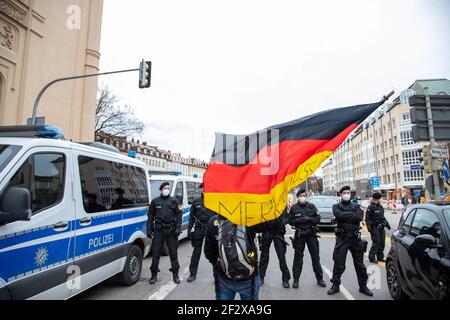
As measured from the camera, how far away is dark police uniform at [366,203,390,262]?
28.0 ft

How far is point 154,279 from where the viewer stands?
6.36 metres

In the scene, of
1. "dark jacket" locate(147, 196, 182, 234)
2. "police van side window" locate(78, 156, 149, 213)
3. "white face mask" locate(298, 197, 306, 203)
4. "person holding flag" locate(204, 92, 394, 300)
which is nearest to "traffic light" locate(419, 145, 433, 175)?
"white face mask" locate(298, 197, 306, 203)

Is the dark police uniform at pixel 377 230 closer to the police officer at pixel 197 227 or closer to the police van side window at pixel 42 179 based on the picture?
the police officer at pixel 197 227

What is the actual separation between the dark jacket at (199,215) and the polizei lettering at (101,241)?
7.19 ft

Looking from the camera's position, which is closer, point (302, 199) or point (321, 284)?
point (321, 284)

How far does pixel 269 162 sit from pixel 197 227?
13.6 feet

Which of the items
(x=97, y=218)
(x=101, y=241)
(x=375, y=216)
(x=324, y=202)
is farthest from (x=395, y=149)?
(x=97, y=218)

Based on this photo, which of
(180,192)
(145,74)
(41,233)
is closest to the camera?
(41,233)

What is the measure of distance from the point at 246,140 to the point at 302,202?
11.8 feet

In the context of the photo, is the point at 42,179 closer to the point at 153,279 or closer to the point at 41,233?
the point at 41,233

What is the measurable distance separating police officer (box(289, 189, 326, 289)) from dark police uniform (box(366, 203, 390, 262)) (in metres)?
3.13

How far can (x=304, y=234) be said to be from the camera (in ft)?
21.0
